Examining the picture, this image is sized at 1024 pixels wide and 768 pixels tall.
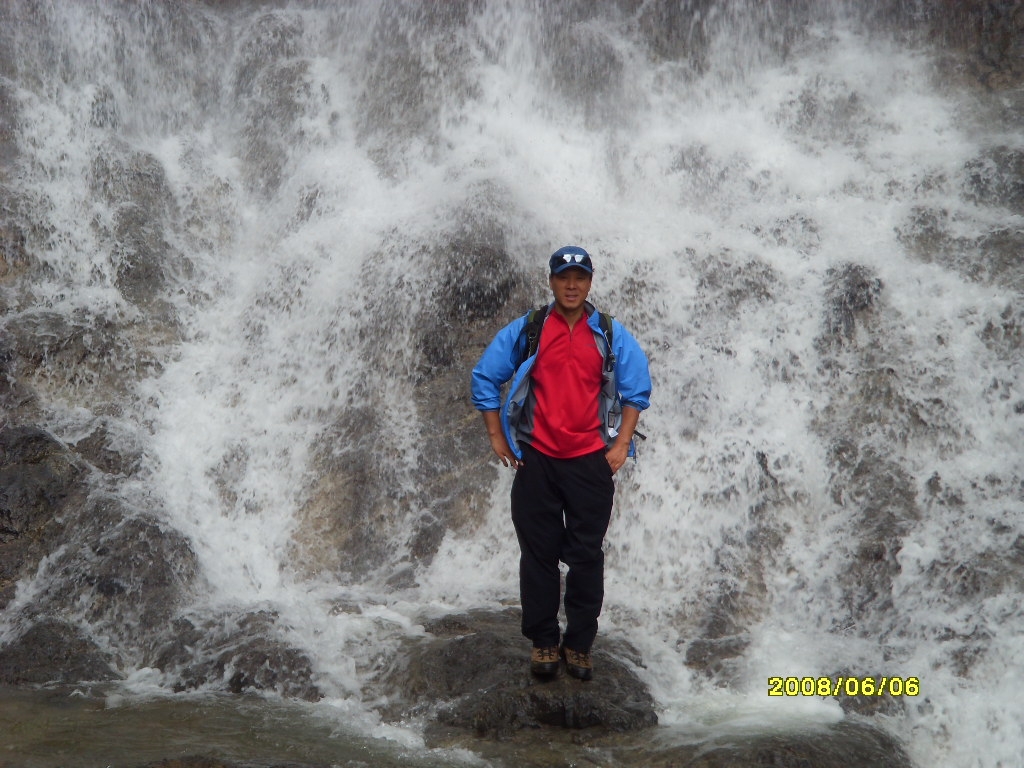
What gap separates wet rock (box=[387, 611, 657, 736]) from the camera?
5.28 m

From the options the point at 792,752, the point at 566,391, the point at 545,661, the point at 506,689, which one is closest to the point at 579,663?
the point at 545,661

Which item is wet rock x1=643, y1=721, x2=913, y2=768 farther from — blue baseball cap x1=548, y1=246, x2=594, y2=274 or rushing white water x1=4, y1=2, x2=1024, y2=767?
blue baseball cap x1=548, y1=246, x2=594, y2=274

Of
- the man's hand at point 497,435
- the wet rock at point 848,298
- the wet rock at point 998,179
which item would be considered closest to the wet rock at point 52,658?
the man's hand at point 497,435

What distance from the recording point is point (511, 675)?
562 cm

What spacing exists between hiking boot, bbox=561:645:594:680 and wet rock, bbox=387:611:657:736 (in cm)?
6

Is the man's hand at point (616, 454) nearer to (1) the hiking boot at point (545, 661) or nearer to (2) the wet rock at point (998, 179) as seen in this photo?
(1) the hiking boot at point (545, 661)

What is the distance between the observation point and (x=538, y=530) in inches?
201

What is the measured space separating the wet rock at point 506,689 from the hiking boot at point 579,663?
0.20 ft

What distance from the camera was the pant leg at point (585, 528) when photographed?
499 centimetres

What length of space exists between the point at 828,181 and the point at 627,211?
2.07 m

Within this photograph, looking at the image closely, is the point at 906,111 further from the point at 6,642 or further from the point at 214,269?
the point at 6,642

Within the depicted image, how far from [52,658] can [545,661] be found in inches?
128

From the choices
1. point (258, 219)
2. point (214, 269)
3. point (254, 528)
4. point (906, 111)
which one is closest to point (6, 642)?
point (254, 528)

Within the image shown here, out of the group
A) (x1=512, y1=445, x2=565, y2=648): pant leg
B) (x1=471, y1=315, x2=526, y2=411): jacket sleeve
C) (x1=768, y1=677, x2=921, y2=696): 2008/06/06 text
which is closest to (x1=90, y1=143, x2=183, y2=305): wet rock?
(x1=471, y1=315, x2=526, y2=411): jacket sleeve
